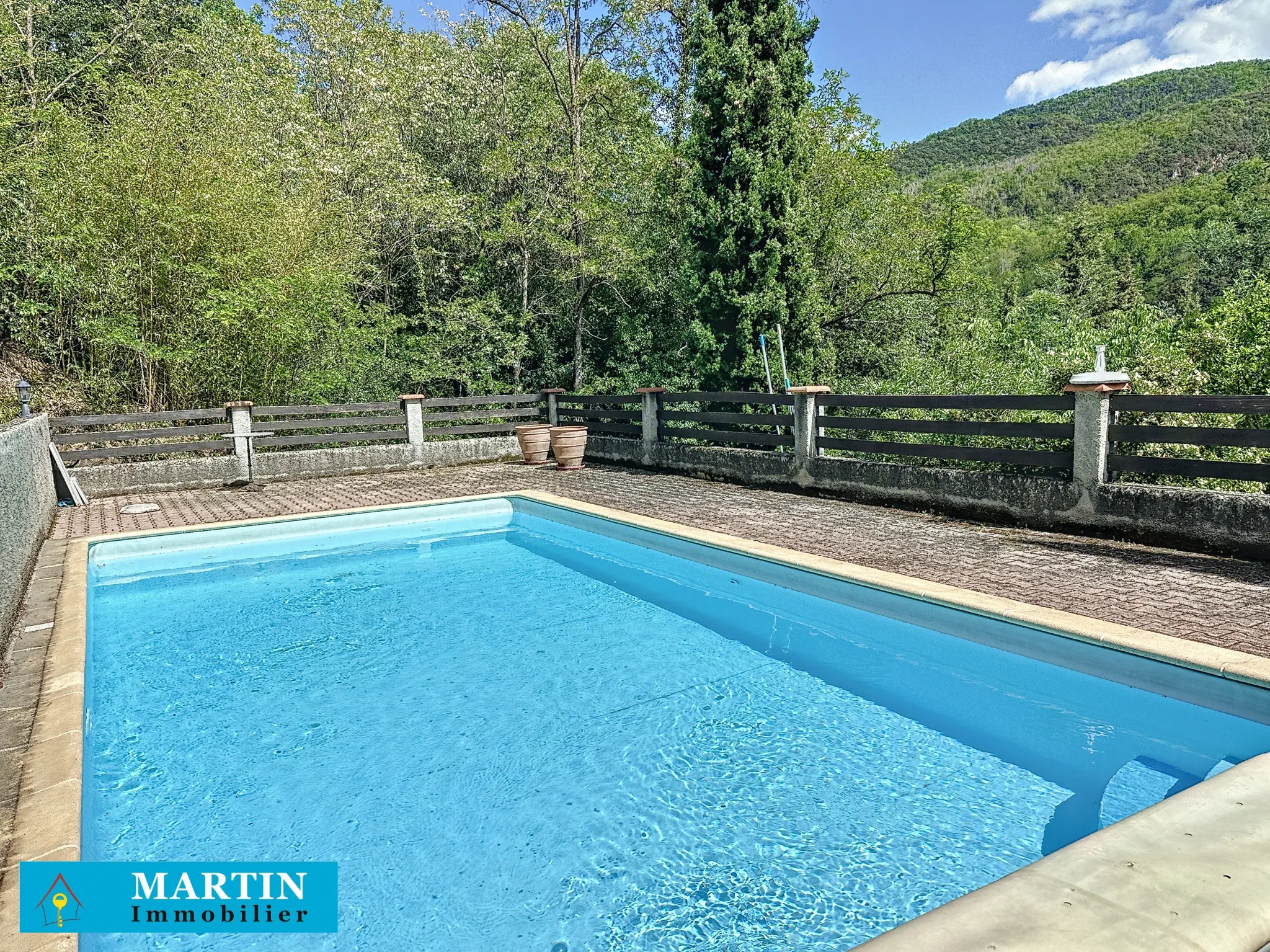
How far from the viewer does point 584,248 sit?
1508 centimetres

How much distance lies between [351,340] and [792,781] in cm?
1153

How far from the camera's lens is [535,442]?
469 inches

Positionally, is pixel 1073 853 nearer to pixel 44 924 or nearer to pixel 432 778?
pixel 432 778

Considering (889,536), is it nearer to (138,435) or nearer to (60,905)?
(60,905)

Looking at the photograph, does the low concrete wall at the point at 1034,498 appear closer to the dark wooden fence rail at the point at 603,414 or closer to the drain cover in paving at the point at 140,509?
the dark wooden fence rail at the point at 603,414

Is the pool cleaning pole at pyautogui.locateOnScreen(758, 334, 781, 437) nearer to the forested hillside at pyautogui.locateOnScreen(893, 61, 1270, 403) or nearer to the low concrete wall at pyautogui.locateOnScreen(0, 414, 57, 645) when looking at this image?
the low concrete wall at pyautogui.locateOnScreen(0, 414, 57, 645)

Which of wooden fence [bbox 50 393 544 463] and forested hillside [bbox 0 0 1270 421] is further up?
forested hillside [bbox 0 0 1270 421]

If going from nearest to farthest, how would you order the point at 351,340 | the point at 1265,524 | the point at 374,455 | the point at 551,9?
1. the point at 1265,524
2. the point at 374,455
3. the point at 351,340
4. the point at 551,9

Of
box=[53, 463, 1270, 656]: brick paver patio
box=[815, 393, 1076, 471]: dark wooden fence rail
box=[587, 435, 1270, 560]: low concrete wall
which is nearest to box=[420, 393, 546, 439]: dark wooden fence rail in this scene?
box=[53, 463, 1270, 656]: brick paver patio

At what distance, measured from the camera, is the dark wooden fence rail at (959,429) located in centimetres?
636

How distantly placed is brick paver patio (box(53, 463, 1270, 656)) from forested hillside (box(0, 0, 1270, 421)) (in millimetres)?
2490

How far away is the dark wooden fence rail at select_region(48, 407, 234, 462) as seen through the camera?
9.52 metres

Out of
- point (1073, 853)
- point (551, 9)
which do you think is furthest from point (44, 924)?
point (551, 9)

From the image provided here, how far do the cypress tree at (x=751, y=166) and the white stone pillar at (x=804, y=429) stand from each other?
3709 mm
